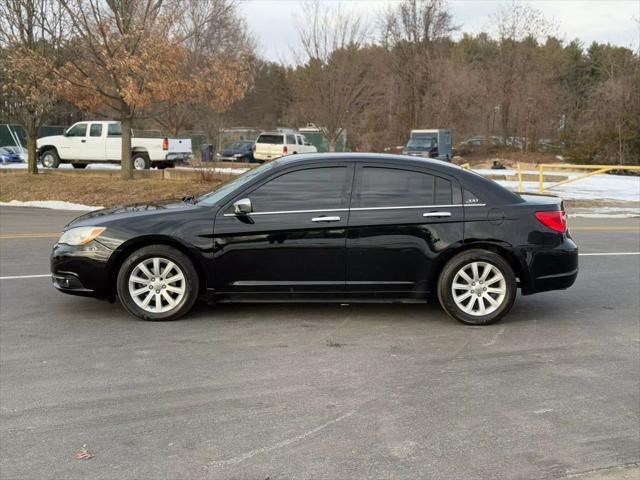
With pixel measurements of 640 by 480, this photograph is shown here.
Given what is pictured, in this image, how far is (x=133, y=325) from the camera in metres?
6.29

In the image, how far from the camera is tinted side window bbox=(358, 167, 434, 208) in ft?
21.0

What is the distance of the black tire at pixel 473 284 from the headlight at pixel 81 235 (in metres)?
3.14

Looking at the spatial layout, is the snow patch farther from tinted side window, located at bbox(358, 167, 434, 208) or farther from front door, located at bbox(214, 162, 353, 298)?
tinted side window, located at bbox(358, 167, 434, 208)

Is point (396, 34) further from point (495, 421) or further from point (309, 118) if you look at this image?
point (495, 421)

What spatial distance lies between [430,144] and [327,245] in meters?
33.5

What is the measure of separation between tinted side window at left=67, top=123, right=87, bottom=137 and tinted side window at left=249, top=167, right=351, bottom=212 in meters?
22.1

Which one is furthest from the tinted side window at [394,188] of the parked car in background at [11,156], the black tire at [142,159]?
the parked car in background at [11,156]

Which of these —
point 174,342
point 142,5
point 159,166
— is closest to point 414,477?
point 174,342

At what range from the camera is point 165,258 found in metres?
6.27

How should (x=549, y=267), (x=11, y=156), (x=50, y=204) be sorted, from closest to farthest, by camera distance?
(x=549, y=267), (x=50, y=204), (x=11, y=156)

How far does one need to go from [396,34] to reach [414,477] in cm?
4878

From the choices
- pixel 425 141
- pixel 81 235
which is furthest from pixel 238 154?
pixel 81 235

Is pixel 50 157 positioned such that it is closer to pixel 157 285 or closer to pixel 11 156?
pixel 11 156

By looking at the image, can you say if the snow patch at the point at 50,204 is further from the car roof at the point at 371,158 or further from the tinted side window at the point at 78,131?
the car roof at the point at 371,158
